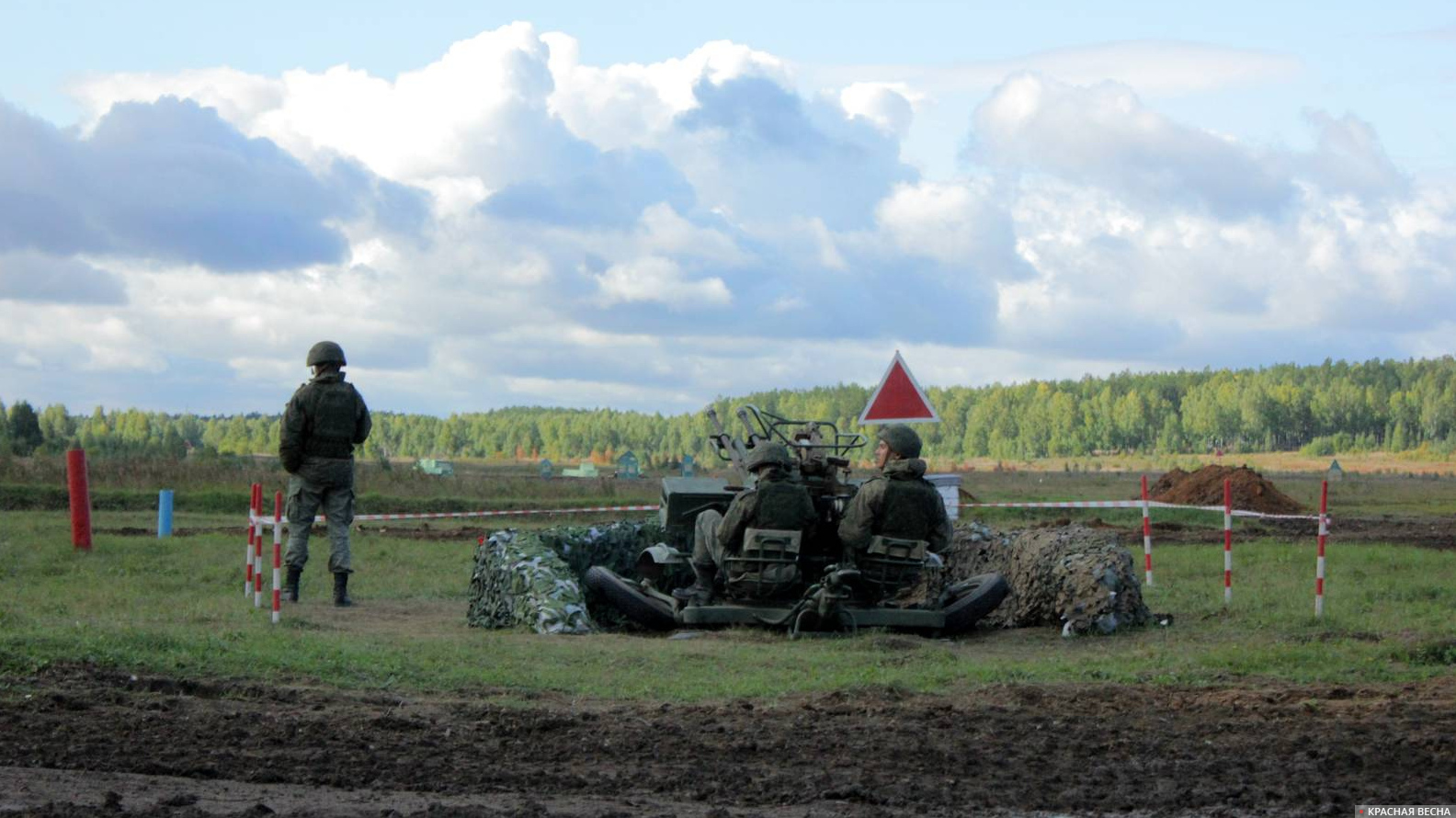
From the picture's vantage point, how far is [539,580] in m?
14.0

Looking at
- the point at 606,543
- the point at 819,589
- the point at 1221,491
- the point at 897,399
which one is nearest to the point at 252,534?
the point at 606,543

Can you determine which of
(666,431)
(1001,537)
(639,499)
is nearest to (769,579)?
(1001,537)

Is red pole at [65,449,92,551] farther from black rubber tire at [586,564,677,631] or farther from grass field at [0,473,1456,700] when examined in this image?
black rubber tire at [586,564,677,631]

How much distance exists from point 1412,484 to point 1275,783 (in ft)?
232

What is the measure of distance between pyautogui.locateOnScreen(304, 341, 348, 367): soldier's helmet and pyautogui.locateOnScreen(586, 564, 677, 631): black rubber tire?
11.9 ft

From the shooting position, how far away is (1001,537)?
52.7 feet

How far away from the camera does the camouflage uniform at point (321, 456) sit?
51.0 feet

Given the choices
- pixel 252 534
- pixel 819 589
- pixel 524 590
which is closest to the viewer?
pixel 819 589

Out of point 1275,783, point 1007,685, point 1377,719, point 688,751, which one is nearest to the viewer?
point 1275,783

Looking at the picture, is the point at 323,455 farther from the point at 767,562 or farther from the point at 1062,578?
the point at 1062,578

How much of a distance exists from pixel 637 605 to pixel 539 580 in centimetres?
92

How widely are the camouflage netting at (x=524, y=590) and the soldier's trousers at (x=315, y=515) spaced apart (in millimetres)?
1420

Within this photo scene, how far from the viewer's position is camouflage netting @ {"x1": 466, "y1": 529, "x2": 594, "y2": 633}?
13.6 metres

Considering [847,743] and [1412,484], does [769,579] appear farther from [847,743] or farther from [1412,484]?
[1412,484]
